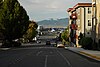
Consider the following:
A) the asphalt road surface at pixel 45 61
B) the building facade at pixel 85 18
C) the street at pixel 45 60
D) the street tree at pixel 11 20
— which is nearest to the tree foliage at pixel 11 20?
the street tree at pixel 11 20

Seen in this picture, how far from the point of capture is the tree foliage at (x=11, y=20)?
290 ft

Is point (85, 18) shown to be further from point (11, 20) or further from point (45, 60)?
point (45, 60)

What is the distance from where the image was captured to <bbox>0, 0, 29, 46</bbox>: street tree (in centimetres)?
8831

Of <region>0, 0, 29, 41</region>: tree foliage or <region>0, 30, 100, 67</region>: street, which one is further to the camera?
<region>0, 0, 29, 41</region>: tree foliage

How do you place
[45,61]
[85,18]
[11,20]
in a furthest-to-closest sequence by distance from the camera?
[85,18], [11,20], [45,61]

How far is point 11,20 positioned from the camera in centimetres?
8788

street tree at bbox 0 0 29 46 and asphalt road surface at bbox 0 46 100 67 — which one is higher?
street tree at bbox 0 0 29 46

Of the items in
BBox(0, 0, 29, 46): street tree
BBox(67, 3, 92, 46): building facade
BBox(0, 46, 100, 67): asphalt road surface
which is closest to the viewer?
BBox(0, 46, 100, 67): asphalt road surface

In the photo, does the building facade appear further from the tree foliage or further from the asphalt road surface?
the asphalt road surface

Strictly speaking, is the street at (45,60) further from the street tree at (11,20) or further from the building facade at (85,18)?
the building facade at (85,18)

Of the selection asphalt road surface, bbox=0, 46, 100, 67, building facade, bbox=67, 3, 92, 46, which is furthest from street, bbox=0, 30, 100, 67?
building facade, bbox=67, 3, 92, 46

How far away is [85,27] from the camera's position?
99375 mm

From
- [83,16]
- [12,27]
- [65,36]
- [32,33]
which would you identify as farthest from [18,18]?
[32,33]

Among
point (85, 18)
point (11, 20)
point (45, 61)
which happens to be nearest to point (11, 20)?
point (11, 20)
